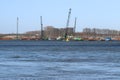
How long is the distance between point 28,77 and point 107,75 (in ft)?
18.7

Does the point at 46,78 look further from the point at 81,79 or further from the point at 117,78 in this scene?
A: the point at 117,78

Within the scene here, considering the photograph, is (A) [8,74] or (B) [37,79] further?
(A) [8,74]

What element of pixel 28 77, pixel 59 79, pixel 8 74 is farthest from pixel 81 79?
pixel 8 74

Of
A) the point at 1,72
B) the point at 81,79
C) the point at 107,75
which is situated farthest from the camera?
the point at 1,72

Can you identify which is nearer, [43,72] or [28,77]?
[28,77]

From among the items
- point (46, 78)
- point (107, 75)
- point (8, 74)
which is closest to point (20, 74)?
point (8, 74)

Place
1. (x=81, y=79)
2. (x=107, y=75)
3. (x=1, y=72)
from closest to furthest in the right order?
(x=81, y=79), (x=107, y=75), (x=1, y=72)

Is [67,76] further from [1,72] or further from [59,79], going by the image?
[1,72]

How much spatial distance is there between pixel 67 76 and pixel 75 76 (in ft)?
1.86

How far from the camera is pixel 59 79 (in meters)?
33.8

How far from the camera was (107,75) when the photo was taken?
36188mm

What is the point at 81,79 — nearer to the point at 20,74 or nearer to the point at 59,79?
the point at 59,79

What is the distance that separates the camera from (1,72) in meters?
38.6

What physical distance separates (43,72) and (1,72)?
10.6 ft
